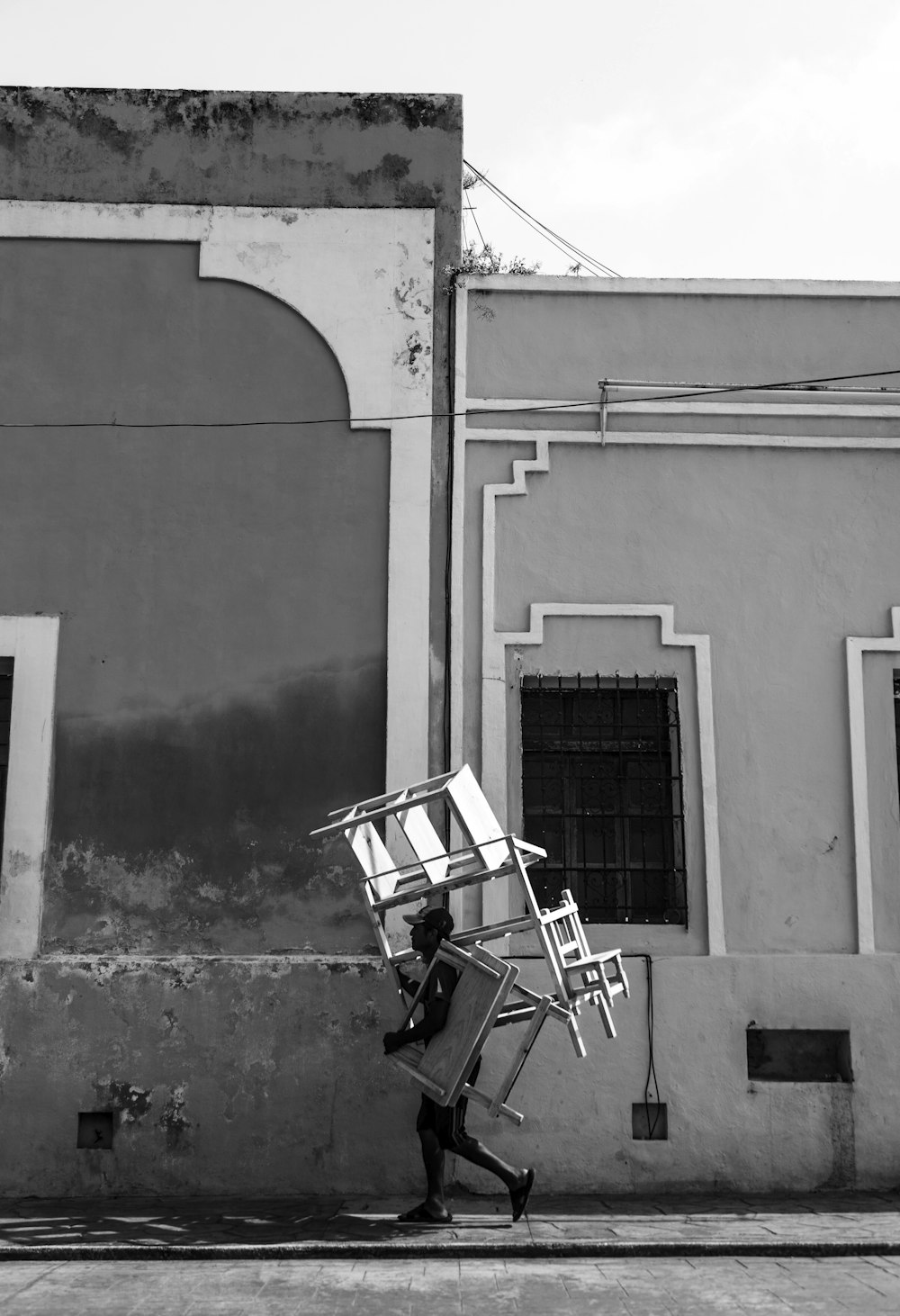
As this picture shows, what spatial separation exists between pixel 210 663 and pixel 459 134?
12.5 feet

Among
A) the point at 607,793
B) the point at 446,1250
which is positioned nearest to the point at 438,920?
the point at 446,1250

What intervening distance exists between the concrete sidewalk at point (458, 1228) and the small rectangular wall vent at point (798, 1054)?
2.17 feet

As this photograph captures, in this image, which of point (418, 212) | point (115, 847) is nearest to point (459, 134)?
point (418, 212)

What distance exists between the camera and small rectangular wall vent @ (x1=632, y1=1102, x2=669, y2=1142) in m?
8.07

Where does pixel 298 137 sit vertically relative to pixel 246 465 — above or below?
above

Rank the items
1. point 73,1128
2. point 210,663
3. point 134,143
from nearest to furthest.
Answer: point 73,1128 → point 210,663 → point 134,143

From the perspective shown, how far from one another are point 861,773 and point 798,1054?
169 cm

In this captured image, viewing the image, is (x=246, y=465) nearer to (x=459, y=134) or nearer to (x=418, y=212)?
(x=418, y=212)

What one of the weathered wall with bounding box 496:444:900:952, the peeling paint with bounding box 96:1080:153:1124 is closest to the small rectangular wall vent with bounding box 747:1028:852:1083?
the weathered wall with bounding box 496:444:900:952

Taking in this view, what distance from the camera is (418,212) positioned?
915 centimetres

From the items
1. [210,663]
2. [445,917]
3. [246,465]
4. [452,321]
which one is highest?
[452,321]

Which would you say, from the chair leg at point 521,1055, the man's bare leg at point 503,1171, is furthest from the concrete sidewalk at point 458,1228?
the chair leg at point 521,1055

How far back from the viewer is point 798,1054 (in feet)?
27.1

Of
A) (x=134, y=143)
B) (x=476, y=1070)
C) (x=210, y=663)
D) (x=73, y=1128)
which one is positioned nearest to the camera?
(x=476, y=1070)
